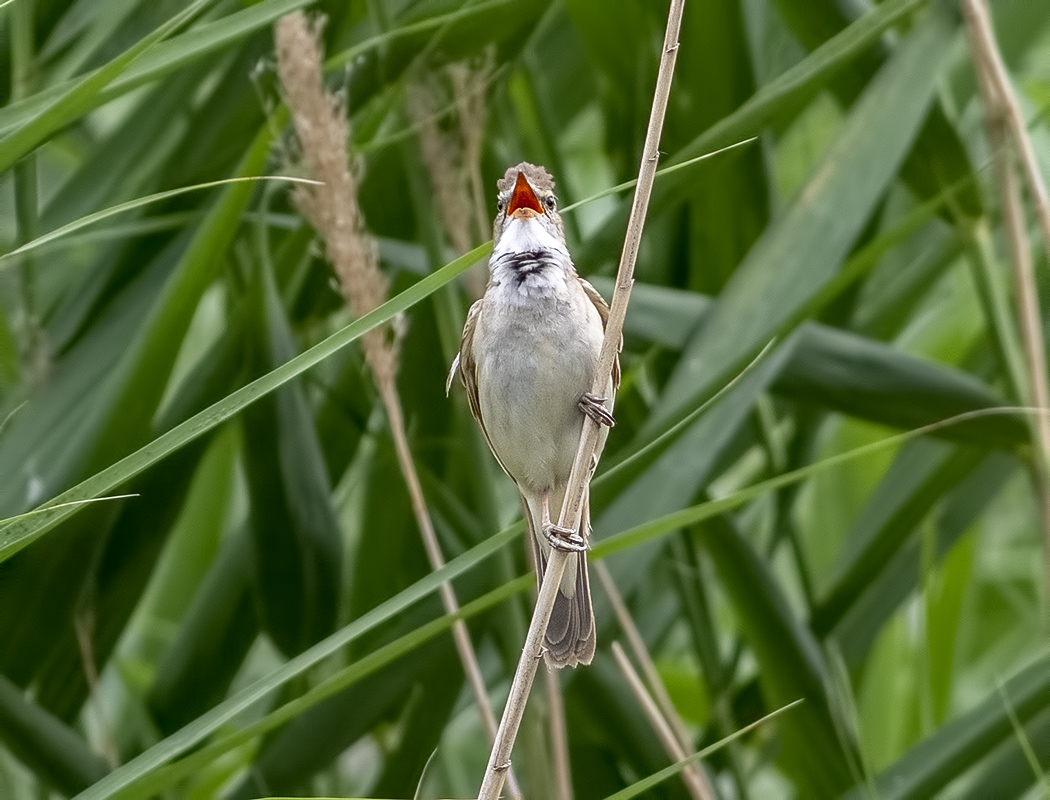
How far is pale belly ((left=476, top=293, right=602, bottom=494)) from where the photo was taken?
7.17ft

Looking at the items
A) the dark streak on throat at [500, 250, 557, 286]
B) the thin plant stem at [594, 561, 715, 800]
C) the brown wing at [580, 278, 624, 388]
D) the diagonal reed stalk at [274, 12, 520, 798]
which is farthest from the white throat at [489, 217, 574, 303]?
the thin plant stem at [594, 561, 715, 800]

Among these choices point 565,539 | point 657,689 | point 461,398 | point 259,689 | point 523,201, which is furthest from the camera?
point 461,398

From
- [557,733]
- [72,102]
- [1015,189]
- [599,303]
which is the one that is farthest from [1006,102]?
[72,102]

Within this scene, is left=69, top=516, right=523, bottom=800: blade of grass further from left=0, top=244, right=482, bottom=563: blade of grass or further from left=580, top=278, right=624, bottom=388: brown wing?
left=580, top=278, right=624, bottom=388: brown wing

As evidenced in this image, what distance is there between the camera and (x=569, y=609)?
223 centimetres

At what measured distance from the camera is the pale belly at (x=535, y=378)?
219 centimetres

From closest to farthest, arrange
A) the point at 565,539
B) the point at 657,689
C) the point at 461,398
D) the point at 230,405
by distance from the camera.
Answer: the point at 230,405, the point at 565,539, the point at 657,689, the point at 461,398

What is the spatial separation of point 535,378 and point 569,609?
41cm

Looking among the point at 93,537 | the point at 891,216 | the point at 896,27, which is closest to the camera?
the point at 93,537

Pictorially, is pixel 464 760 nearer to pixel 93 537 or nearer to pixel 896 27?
pixel 93 537

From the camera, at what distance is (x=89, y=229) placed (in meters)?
2.43

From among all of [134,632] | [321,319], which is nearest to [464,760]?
[134,632]

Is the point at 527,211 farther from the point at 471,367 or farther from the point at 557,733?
the point at 557,733

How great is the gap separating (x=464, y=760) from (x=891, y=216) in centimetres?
182
